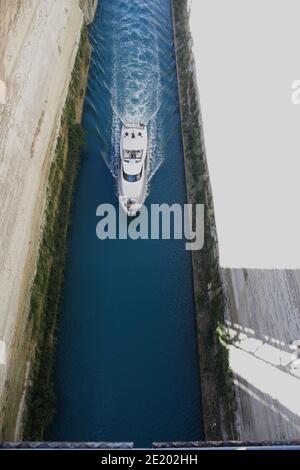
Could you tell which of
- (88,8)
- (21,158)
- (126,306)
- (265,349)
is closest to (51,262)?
(126,306)

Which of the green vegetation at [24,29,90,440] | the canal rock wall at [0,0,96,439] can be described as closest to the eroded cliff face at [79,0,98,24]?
the green vegetation at [24,29,90,440]

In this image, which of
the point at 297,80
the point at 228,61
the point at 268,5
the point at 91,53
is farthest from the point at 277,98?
the point at 91,53

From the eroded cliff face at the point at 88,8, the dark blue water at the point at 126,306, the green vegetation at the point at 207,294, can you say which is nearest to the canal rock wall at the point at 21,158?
the dark blue water at the point at 126,306

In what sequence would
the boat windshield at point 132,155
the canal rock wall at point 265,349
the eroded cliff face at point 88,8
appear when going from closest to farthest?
the canal rock wall at point 265,349, the boat windshield at point 132,155, the eroded cliff face at point 88,8

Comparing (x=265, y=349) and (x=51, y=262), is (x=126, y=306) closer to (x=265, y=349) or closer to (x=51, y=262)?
(x=51, y=262)

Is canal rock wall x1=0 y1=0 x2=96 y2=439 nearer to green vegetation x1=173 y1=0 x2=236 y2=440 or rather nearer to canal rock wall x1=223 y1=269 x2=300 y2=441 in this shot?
green vegetation x1=173 y1=0 x2=236 y2=440

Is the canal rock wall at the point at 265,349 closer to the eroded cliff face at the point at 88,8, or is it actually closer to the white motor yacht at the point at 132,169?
the white motor yacht at the point at 132,169
